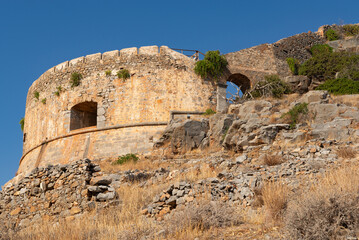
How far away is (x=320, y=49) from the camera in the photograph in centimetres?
2122

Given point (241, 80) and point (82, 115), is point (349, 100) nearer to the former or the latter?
point (241, 80)

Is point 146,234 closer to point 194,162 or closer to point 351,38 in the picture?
point 194,162

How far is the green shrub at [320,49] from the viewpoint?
68.7ft

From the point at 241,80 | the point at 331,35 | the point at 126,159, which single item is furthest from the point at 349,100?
the point at 331,35

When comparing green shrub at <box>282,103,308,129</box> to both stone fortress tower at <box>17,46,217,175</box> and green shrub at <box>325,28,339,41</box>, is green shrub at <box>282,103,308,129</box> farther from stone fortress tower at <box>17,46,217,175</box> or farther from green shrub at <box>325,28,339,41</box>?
green shrub at <box>325,28,339,41</box>

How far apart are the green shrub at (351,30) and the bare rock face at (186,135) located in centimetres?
1239

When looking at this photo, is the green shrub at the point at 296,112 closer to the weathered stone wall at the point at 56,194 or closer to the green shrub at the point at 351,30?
the weathered stone wall at the point at 56,194

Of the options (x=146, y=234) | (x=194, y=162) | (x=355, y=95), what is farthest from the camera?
(x=355, y=95)

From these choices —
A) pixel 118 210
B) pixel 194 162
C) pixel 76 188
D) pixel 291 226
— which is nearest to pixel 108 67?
pixel 194 162

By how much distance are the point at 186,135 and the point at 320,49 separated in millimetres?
10381

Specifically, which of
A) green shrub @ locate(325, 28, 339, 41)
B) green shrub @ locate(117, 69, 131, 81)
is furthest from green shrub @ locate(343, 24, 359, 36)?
green shrub @ locate(117, 69, 131, 81)

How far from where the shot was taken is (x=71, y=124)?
17.8 metres

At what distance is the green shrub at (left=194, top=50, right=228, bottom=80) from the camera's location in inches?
685

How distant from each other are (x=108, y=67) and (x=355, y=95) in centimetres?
982
